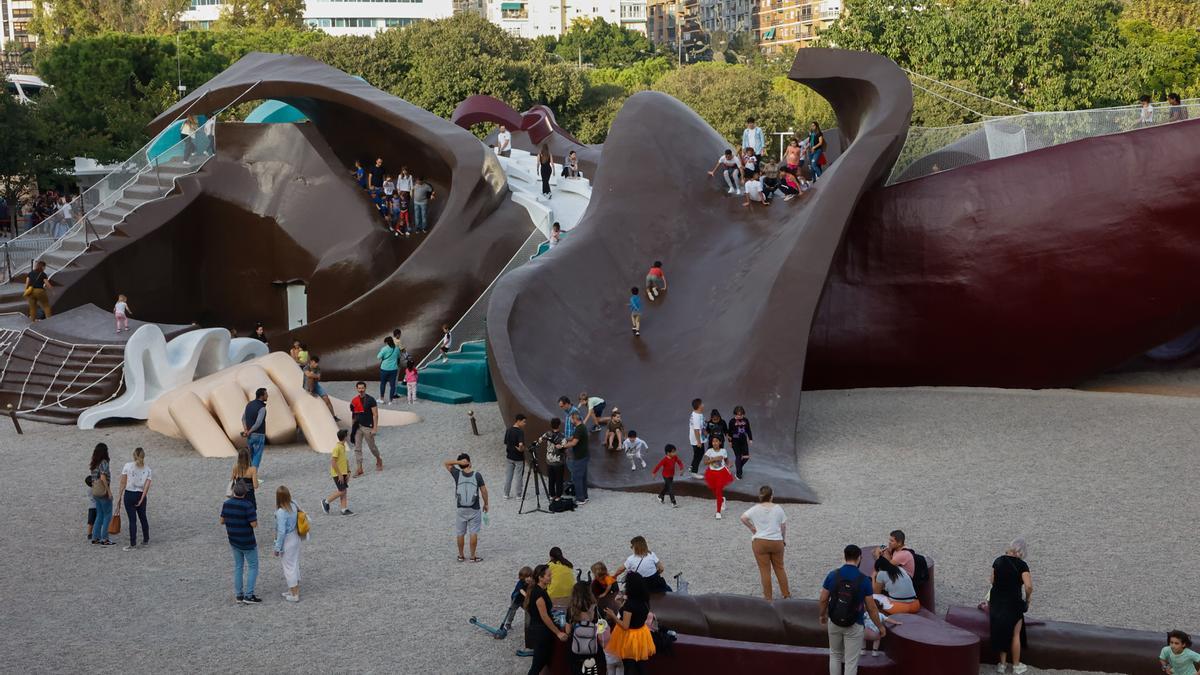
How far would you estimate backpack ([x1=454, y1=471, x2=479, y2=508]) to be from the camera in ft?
43.8

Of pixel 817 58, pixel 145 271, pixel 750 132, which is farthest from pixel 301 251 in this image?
pixel 817 58

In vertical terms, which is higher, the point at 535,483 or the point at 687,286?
the point at 687,286

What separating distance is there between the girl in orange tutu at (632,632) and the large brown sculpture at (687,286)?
577 centimetres

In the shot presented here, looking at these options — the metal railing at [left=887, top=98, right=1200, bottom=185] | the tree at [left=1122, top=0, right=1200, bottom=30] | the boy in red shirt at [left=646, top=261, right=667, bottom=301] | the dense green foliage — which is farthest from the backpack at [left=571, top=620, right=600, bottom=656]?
the tree at [left=1122, top=0, right=1200, bottom=30]

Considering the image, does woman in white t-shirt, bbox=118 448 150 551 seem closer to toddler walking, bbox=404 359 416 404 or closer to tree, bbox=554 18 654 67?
toddler walking, bbox=404 359 416 404

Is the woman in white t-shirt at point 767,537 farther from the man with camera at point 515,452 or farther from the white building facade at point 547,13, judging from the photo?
the white building facade at point 547,13

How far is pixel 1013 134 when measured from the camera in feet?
70.8

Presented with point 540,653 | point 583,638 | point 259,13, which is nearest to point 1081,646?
point 583,638

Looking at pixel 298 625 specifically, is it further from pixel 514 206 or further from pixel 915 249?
pixel 514 206

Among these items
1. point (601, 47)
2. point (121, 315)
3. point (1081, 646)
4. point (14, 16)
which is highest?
point (14, 16)

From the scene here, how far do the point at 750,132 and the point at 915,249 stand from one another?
491cm

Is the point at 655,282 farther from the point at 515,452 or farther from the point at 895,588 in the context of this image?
the point at 895,588

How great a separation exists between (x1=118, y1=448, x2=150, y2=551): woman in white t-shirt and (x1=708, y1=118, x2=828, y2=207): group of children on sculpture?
38.0ft

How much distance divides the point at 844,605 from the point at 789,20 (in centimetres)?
15526
